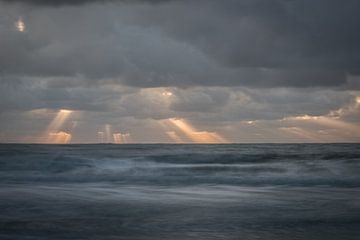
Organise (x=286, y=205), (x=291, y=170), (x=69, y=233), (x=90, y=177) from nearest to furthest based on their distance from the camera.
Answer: (x=69, y=233) → (x=286, y=205) → (x=90, y=177) → (x=291, y=170)

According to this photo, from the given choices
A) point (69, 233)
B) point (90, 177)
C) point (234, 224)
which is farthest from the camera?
point (90, 177)

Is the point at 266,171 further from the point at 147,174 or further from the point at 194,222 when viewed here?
the point at 194,222

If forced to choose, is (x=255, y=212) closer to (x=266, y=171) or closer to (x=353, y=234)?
(x=353, y=234)

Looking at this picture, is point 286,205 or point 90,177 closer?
point 286,205

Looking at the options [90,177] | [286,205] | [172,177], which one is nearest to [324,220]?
[286,205]

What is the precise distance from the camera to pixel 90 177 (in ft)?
113

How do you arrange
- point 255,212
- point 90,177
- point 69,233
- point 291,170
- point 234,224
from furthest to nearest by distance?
point 291,170 → point 90,177 → point 255,212 → point 234,224 → point 69,233

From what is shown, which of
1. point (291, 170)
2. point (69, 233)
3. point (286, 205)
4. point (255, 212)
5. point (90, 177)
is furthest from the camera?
point (291, 170)

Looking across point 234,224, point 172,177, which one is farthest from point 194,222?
point 172,177

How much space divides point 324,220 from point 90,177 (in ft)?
76.6

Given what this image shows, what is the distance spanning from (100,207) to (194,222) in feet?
14.2

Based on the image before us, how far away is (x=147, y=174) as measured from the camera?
118 ft

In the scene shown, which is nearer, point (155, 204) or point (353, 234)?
point (353, 234)

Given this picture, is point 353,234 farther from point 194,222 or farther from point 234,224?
point 194,222
